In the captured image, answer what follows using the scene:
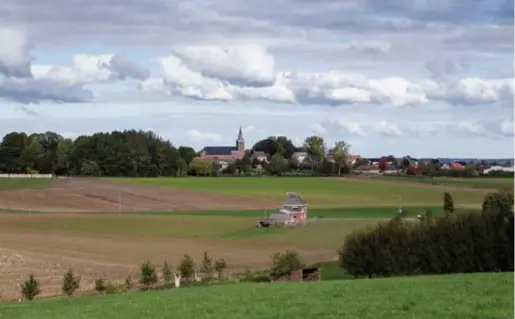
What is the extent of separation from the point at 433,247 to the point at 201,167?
444ft

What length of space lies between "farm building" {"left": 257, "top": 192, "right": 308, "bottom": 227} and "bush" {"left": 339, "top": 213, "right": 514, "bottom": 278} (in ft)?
107

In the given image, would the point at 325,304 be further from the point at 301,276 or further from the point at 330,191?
the point at 330,191

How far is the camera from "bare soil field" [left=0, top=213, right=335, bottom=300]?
128 feet

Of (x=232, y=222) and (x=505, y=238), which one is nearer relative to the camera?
(x=505, y=238)

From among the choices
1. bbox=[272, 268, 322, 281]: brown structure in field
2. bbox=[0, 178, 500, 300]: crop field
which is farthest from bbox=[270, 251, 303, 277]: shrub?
bbox=[0, 178, 500, 300]: crop field

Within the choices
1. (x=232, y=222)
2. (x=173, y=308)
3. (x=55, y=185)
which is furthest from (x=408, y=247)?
(x=55, y=185)

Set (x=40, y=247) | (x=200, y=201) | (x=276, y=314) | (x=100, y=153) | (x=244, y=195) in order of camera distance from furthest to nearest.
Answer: (x=100, y=153) < (x=244, y=195) < (x=200, y=201) < (x=40, y=247) < (x=276, y=314)

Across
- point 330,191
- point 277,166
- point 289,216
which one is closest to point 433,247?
point 289,216

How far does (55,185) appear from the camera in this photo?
11288 centimetres

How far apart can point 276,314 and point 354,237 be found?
2424 cm

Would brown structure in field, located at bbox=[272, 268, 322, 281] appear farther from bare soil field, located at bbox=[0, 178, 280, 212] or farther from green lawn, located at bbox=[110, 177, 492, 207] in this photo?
green lawn, located at bbox=[110, 177, 492, 207]

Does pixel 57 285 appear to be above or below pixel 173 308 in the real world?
below

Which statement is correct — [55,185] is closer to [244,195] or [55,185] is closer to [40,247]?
[244,195]

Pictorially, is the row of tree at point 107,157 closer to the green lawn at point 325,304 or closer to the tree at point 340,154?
the tree at point 340,154
